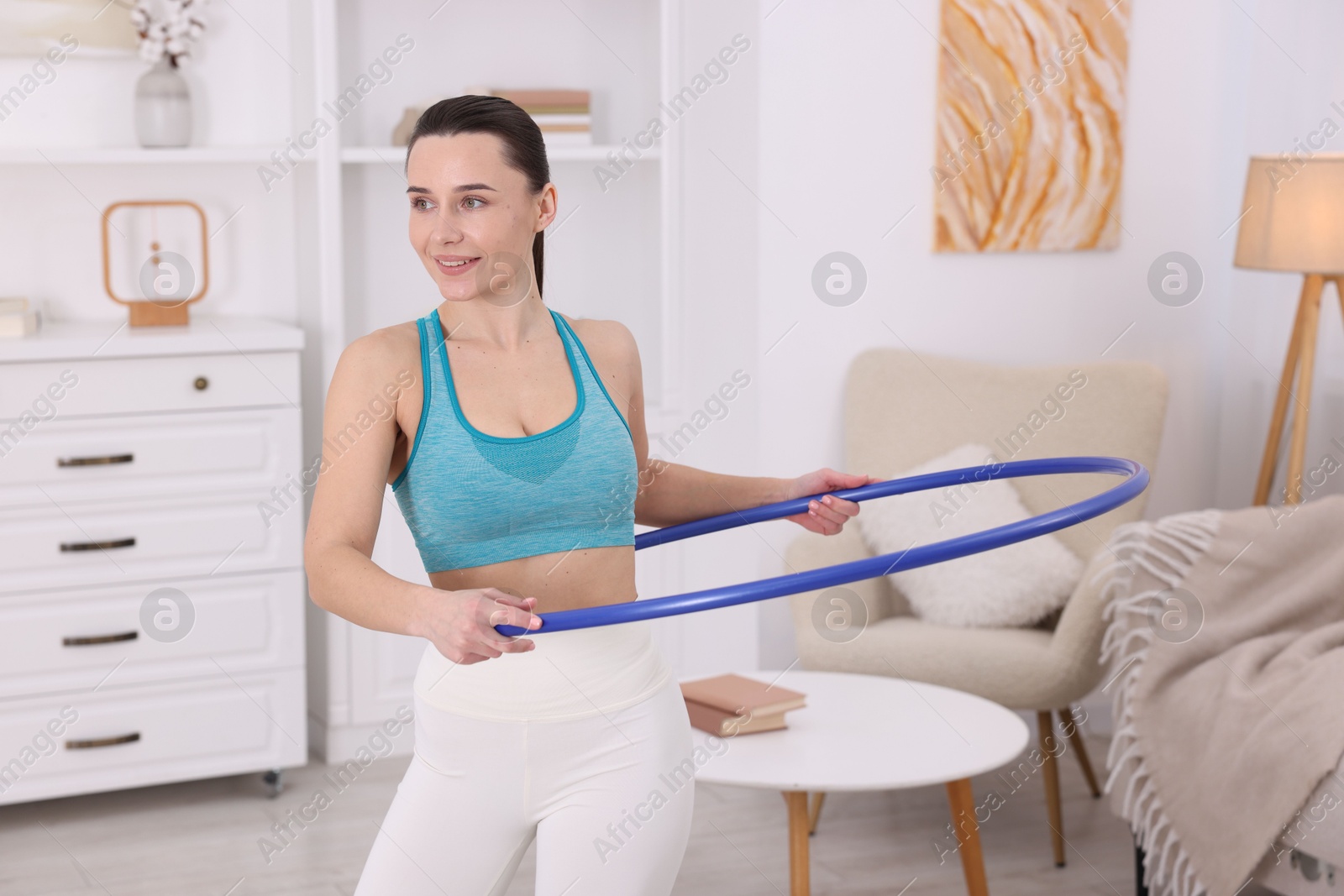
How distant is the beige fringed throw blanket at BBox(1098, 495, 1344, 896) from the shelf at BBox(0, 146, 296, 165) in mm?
2383

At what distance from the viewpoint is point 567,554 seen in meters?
1.51

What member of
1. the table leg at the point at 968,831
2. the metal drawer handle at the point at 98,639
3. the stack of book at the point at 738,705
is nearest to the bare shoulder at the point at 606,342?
the stack of book at the point at 738,705

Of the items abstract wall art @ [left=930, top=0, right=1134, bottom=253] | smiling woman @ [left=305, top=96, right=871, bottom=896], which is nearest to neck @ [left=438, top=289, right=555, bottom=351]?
smiling woman @ [left=305, top=96, right=871, bottom=896]

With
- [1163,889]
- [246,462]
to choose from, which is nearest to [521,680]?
[1163,889]

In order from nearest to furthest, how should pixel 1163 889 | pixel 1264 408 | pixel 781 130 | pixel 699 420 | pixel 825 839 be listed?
pixel 1163 889
pixel 825 839
pixel 781 130
pixel 699 420
pixel 1264 408

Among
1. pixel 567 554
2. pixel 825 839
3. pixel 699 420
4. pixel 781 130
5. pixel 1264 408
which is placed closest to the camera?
pixel 567 554

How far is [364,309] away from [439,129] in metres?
2.65

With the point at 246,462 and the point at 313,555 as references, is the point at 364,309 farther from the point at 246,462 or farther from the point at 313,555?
the point at 313,555

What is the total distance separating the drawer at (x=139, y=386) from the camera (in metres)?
3.23

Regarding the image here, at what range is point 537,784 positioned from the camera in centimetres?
143

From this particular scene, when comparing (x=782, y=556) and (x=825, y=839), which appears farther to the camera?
(x=782, y=556)

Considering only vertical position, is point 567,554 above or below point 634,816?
above

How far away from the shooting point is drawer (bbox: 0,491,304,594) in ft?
10.8

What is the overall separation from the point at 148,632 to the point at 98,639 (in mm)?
115
